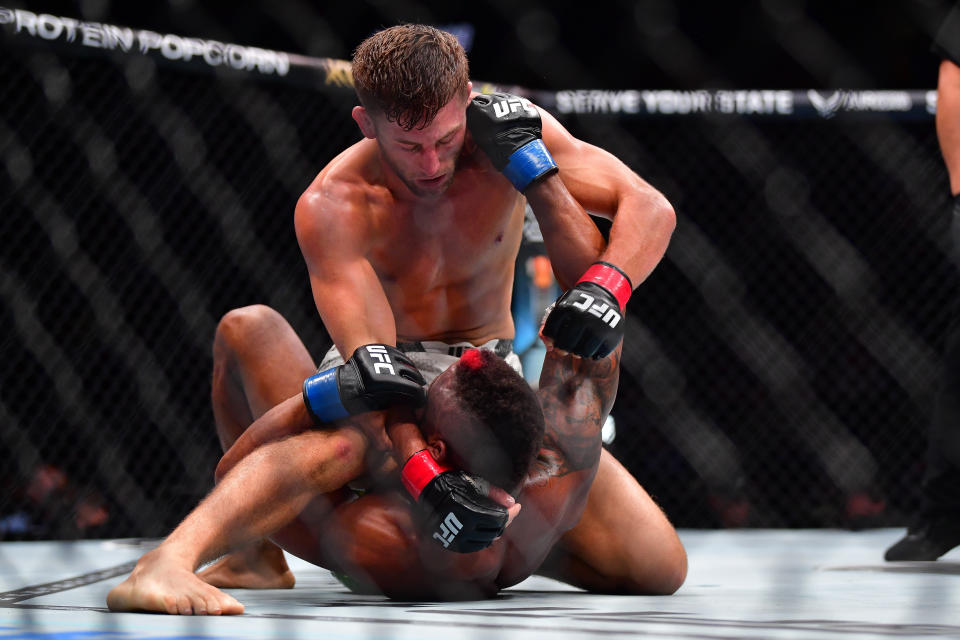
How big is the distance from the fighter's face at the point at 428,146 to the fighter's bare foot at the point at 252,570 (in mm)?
673

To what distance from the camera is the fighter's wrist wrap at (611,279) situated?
1602 millimetres

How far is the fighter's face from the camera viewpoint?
159cm

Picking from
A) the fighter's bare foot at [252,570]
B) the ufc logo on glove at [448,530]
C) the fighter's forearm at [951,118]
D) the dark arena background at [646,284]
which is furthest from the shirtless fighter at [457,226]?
the dark arena background at [646,284]

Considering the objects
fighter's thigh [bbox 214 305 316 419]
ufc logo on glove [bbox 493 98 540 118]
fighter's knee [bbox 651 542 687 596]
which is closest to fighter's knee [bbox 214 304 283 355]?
fighter's thigh [bbox 214 305 316 419]

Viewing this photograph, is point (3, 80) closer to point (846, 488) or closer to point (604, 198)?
point (604, 198)

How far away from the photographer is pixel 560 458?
4.99 ft

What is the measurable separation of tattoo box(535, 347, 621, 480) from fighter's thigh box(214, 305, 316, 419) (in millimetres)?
550

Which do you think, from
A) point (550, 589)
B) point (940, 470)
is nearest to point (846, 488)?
point (940, 470)

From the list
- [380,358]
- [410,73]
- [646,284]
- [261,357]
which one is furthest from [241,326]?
[646,284]

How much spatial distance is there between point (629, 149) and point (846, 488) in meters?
1.54

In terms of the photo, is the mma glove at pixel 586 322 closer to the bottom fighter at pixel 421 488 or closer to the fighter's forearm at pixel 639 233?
the bottom fighter at pixel 421 488

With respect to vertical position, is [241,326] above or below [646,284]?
above

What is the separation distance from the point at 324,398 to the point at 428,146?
1.35ft

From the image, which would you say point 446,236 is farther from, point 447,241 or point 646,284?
point 646,284
